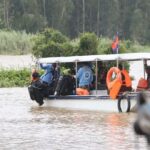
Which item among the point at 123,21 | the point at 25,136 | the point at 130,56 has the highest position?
the point at 123,21

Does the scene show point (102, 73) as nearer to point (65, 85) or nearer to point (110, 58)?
point (65, 85)

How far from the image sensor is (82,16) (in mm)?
90875

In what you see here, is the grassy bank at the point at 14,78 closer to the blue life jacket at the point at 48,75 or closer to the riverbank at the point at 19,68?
the riverbank at the point at 19,68

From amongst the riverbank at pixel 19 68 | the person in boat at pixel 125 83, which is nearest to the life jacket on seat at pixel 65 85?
the person in boat at pixel 125 83

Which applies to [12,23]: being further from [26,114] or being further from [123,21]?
[26,114]

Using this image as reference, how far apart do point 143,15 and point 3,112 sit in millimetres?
75471

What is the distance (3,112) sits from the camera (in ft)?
66.4

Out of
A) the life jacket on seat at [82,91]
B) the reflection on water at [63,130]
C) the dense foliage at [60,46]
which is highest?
the dense foliage at [60,46]

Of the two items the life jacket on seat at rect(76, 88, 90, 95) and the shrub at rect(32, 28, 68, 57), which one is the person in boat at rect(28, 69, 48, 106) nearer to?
the life jacket on seat at rect(76, 88, 90, 95)

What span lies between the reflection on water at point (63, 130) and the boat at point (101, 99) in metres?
0.34

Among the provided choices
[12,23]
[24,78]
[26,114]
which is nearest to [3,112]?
[26,114]

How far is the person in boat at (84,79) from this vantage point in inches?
806

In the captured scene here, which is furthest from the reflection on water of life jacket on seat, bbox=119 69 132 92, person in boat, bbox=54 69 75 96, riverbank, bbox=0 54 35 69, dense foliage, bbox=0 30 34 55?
dense foliage, bbox=0 30 34 55

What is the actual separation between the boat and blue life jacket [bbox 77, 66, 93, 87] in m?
0.30
